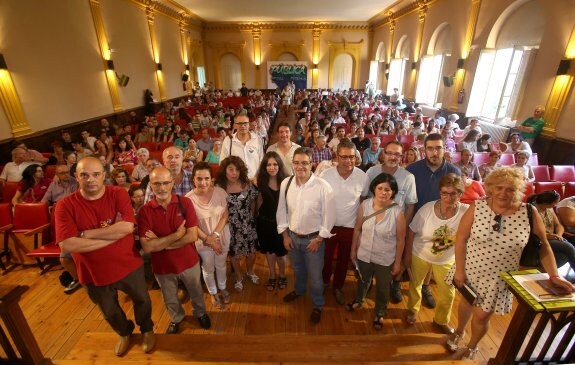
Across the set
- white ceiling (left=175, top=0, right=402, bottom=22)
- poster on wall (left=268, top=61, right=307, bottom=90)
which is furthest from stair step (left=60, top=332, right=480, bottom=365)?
poster on wall (left=268, top=61, right=307, bottom=90)

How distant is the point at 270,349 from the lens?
80.0 inches

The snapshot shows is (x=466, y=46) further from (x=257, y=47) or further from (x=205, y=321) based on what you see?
(x=257, y=47)

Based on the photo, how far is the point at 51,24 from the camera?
6324 millimetres

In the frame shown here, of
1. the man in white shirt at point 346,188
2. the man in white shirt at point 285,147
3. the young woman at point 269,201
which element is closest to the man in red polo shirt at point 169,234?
the young woman at point 269,201

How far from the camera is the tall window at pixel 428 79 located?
10.8 metres

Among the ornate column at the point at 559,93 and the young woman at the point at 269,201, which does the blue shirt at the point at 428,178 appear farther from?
the ornate column at the point at 559,93

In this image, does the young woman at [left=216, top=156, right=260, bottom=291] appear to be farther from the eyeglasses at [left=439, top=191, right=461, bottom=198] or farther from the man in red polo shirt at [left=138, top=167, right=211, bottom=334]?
the eyeglasses at [left=439, top=191, right=461, bottom=198]

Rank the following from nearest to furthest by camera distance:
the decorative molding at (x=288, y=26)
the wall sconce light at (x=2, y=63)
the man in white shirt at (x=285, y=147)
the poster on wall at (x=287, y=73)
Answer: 1. the man in white shirt at (x=285, y=147)
2. the wall sconce light at (x=2, y=63)
3. the decorative molding at (x=288, y=26)
4. the poster on wall at (x=287, y=73)

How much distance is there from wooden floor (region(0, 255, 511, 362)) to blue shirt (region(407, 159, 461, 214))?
3.73ft

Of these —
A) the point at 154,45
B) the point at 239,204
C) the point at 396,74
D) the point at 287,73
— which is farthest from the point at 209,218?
the point at 287,73

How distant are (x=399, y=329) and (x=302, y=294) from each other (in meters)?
0.94

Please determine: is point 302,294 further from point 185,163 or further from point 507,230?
point 185,163

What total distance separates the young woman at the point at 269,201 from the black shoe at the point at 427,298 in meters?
1.51

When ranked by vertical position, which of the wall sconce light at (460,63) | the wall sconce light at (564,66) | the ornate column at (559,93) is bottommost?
the ornate column at (559,93)
